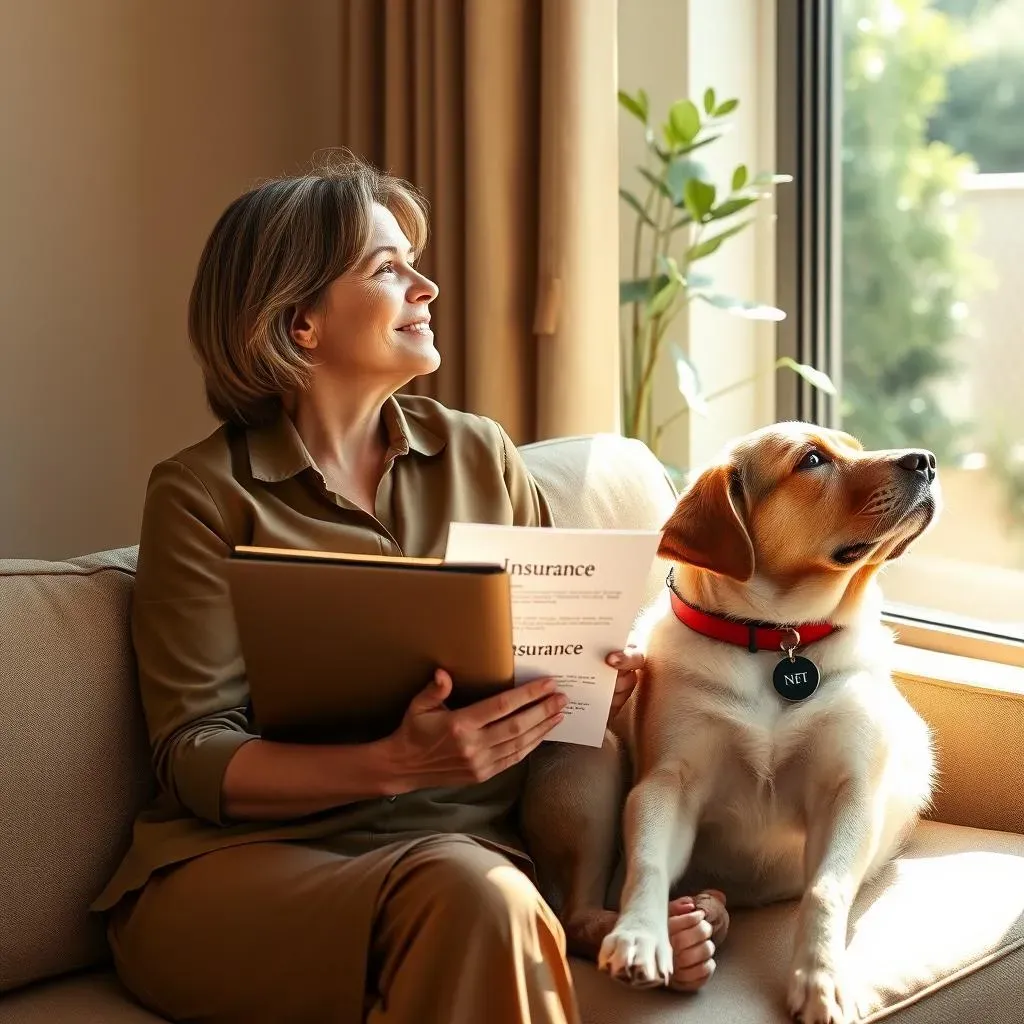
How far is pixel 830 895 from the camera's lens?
150 centimetres

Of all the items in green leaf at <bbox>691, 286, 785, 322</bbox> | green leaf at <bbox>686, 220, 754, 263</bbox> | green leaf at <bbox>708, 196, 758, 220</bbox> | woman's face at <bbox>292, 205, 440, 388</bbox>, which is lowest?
woman's face at <bbox>292, 205, 440, 388</bbox>

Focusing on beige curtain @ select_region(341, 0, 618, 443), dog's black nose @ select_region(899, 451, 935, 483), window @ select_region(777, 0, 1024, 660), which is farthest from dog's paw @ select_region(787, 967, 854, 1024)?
window @ select_region(777, 0, 1024, 660)

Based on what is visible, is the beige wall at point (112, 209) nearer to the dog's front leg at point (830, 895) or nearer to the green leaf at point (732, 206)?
the green leaf at point (732, 206)

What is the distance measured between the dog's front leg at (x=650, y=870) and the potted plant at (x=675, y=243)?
43.8 inches

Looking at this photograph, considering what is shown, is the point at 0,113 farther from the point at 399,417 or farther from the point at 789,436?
the point at 789,436

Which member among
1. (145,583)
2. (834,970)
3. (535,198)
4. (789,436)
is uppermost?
(535,198)

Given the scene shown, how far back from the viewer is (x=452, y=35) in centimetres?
262

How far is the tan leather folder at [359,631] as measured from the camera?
4.33ft

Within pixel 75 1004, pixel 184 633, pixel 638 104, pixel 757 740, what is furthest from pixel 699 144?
pixel 75 1004

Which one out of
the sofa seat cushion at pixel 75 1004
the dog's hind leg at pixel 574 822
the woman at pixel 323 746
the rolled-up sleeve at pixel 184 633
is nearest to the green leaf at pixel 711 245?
the woman at pixel 323 746

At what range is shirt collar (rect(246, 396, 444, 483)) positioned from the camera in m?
1.71

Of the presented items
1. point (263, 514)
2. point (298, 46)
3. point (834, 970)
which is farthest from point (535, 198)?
point (834, 970)

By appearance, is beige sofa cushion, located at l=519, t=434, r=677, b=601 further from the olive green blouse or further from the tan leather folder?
the tan leather folder

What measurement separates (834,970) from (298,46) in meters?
2.32
